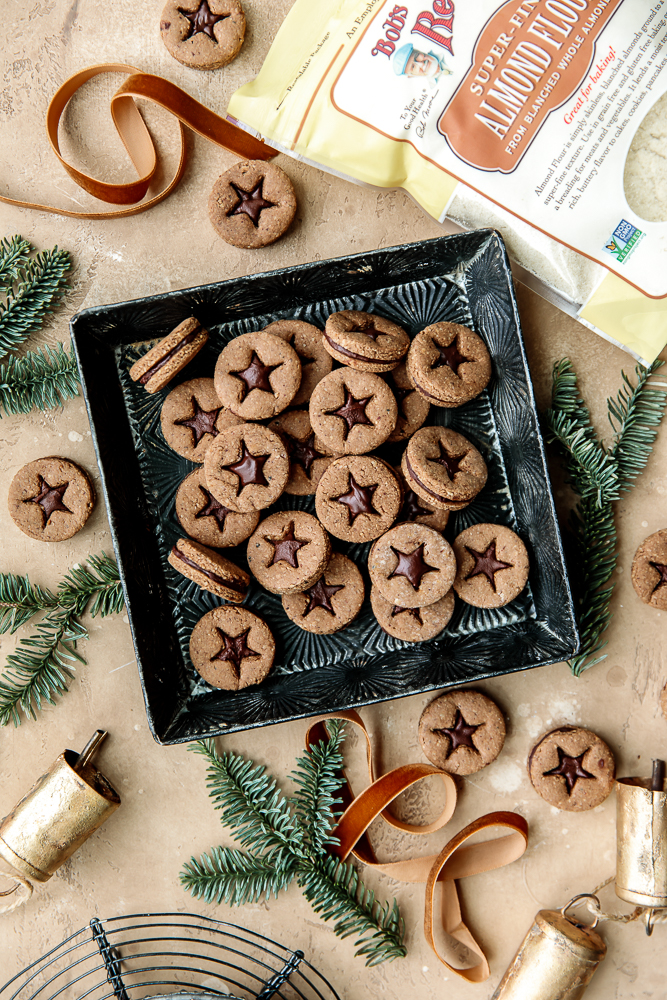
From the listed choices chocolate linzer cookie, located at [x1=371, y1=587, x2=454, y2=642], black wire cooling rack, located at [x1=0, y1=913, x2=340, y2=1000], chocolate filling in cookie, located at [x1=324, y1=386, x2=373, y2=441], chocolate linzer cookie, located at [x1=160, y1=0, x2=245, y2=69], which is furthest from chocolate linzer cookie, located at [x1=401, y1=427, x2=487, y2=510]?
black wire cooling rack, located at [x1=0, y1=913, x2=340, y2=1000]

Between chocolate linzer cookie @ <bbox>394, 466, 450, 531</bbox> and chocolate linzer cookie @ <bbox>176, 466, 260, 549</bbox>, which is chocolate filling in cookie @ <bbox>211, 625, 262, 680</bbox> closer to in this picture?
chocolate linzer cookie @ <bbox>176, 466, 260, 549</bbox>

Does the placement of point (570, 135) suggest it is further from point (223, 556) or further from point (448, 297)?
point (223, 556)

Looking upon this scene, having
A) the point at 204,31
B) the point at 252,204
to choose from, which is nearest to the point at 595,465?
the point at 252,204

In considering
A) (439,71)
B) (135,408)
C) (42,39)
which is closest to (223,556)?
(135,408)

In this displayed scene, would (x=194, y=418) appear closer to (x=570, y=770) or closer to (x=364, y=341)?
(x=364, y=341)

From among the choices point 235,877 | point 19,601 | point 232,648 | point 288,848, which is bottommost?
point 235,877

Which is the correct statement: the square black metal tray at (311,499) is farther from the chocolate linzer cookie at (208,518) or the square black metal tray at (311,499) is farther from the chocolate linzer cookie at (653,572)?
the chocolate linzer cookie at (653,572)
